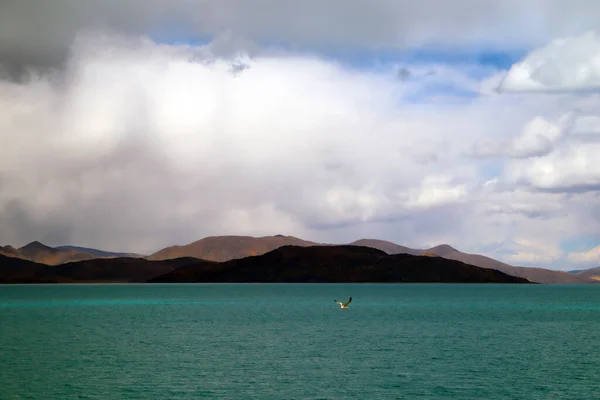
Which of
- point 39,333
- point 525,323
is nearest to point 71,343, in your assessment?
point 39,333

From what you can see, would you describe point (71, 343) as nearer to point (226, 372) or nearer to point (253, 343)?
point (253, 343)

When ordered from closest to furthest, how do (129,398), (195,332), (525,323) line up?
(129,398) → (195,332) → (525,323)

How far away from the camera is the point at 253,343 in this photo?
6669 cm

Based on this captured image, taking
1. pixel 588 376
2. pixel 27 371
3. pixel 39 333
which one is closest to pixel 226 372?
pixel 27 371

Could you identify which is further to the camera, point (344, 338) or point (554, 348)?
point (344, 338)

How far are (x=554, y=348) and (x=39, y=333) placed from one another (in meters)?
53.4

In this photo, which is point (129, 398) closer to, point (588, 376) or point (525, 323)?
point (588, 376)

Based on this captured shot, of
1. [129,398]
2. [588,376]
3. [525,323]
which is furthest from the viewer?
[525,323]

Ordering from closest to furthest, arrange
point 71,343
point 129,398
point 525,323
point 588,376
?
point 129,398 < point 588,376 < point 71,343 < point 525,323

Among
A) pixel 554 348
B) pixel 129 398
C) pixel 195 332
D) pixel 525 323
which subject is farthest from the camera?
pixel 525 323

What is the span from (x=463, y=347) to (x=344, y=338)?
40.9ft

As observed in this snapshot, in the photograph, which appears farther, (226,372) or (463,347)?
(463,347)

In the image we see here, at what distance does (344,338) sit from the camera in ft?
232

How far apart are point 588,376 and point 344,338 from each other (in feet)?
90.8
